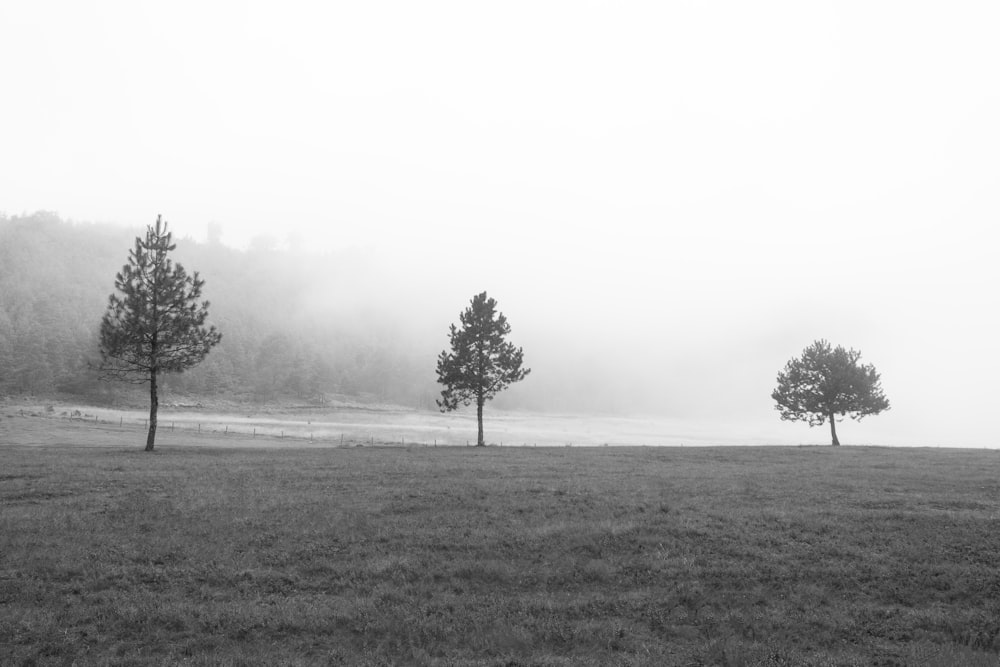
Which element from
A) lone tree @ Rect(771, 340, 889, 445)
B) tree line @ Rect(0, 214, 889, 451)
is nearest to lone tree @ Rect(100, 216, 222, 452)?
tree line @ Rect(0, 214, 889, 451)

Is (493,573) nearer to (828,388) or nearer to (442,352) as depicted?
(442,352)

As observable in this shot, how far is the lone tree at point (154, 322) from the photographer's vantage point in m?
46.0

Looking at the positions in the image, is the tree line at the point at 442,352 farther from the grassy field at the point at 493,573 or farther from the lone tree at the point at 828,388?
the grassy field at the point at 493,573

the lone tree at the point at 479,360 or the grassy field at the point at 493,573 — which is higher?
the lone tree at the point at 479,360

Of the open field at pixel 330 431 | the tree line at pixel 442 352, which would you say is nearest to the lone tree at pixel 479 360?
the tree line at pixel 442 352

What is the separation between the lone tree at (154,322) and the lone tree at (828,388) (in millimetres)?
68959

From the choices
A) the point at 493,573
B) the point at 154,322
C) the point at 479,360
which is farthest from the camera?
the point at 479,360

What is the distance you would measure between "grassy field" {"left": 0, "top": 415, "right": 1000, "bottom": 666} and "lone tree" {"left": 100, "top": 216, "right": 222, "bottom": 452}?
70.2 ft

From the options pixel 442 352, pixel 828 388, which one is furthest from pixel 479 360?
pixel 828 388

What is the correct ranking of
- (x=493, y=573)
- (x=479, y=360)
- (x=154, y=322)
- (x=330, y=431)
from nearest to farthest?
(x=493, y=573), (x=154, y=322), (x=479, y=360), (x=330, y=431)

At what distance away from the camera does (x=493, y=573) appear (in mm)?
14320

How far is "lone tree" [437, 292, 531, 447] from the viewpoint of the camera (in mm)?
61281

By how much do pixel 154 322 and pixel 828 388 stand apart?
75389 mm

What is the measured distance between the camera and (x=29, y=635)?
1042cm
